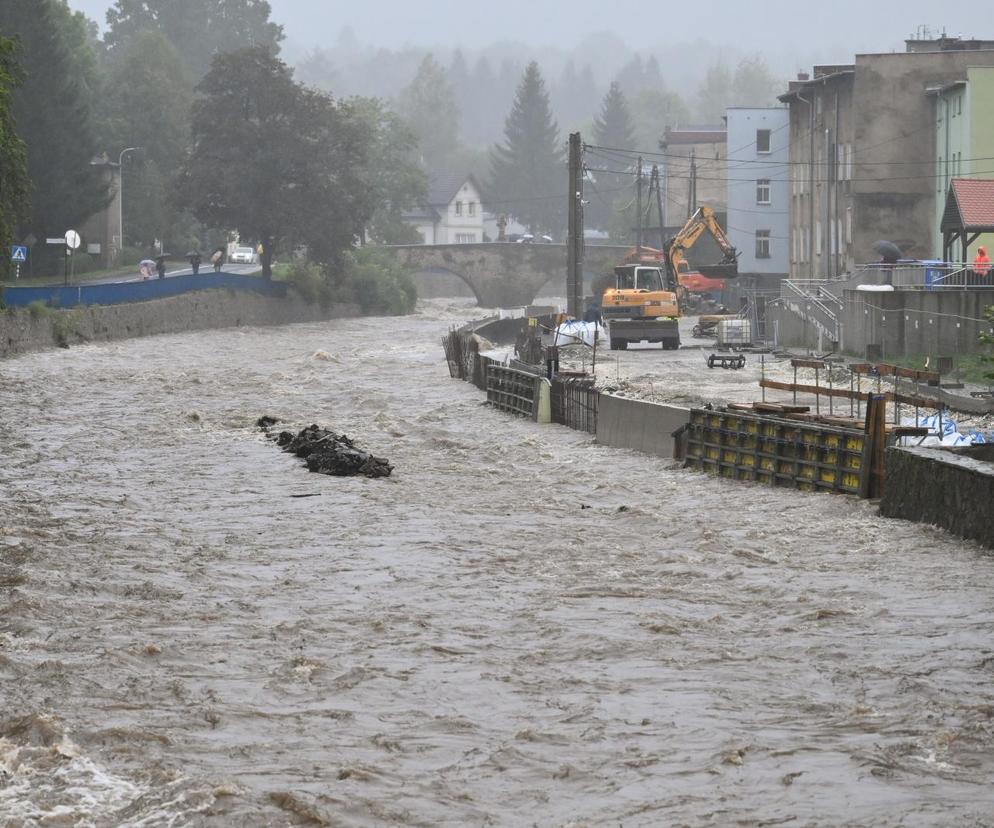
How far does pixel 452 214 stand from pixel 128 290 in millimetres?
118576

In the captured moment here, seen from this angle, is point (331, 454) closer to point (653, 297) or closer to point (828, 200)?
point (653, 297)

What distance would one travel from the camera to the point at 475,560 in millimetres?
23781

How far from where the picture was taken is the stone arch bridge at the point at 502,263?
13225 cm

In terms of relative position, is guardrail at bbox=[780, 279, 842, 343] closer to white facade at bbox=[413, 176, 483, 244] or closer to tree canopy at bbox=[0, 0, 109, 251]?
tree canopy at bbox=[0, 0, 109, 251]

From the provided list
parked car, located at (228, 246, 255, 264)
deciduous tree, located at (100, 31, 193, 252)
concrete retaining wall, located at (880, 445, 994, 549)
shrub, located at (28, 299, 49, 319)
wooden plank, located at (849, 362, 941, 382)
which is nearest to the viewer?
concrete retaining wall, located at (880, 445, 994, 549)

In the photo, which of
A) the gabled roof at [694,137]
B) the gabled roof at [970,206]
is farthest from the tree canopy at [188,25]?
the gabled roof at [970,206]

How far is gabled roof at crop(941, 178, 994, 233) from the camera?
2360 inches

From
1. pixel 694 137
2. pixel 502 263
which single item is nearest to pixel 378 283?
pixel 502 263

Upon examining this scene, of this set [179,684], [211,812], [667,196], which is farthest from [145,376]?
[667,196]

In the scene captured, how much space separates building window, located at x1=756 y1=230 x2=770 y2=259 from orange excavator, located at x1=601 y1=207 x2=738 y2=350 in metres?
26.9

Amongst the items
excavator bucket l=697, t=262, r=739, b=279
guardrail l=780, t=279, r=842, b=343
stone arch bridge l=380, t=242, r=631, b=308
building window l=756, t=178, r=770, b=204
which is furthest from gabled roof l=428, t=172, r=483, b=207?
guardrail l=780, t=279, r=842, b=343

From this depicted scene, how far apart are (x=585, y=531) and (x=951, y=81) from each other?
5947 centimetres

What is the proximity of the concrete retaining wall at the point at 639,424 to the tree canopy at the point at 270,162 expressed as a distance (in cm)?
5991

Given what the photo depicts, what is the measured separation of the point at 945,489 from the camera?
25531 mm
